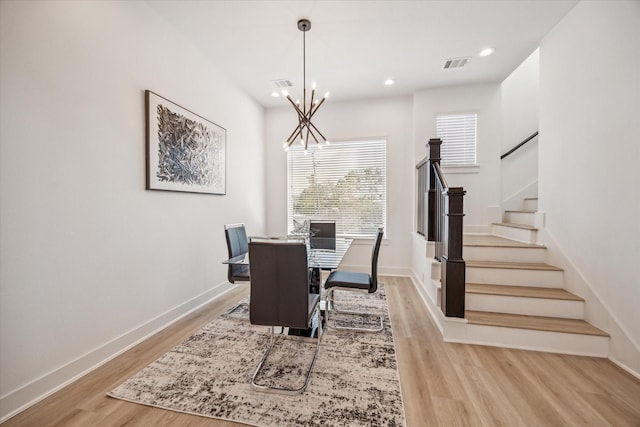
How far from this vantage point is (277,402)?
161 cm

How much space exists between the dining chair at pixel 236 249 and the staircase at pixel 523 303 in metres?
2.17

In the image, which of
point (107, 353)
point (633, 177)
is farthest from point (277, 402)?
point (633, 177)

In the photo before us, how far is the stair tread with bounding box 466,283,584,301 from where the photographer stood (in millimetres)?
2377

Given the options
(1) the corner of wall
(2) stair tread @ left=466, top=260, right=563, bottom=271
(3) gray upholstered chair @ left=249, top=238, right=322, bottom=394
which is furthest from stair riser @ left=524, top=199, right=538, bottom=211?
(3) gray upholstered chair @ left=249, top=238, right=322, bottom=394

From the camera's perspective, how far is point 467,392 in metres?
1.69

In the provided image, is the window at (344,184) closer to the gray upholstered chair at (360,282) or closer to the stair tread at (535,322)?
the gray upholstered chair at (360,282)

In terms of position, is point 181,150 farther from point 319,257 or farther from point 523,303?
point 523,303

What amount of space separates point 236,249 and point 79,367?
4.91 feet

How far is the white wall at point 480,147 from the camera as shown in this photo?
3.96 m

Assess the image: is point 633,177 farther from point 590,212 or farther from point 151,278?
point 151,278

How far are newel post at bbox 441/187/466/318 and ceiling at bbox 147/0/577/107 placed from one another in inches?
70.1

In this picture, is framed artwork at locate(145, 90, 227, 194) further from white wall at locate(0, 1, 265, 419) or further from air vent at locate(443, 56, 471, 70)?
air vent at locate(443, 56, 471, 70)

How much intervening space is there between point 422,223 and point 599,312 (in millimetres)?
1929

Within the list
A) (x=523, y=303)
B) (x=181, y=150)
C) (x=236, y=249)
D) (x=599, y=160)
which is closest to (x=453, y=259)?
(x=523, y=303)
